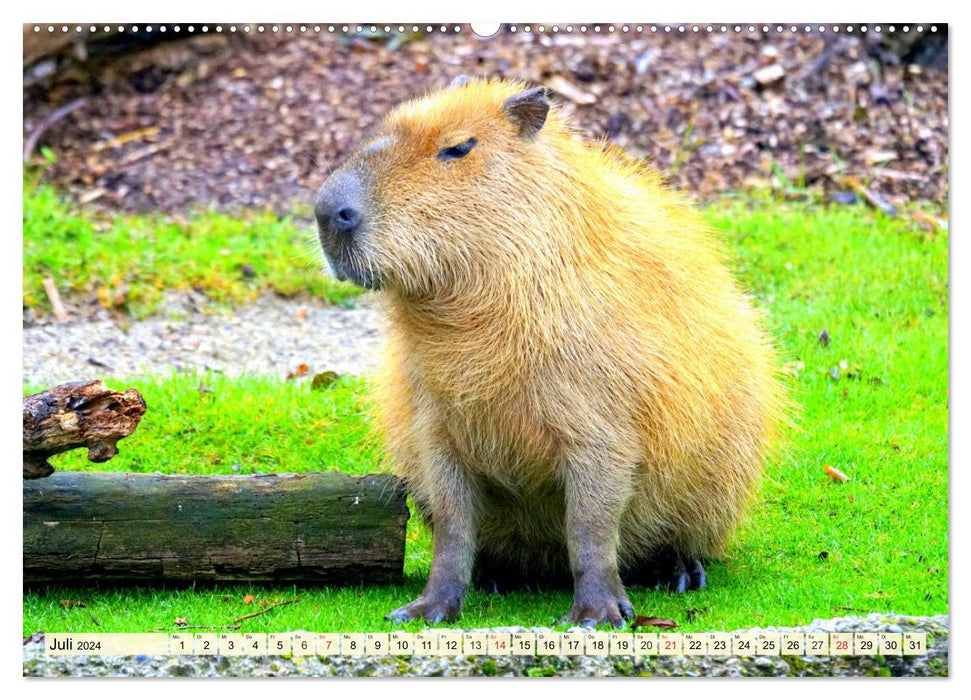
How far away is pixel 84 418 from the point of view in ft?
15.1

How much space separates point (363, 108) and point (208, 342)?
5.43 feet

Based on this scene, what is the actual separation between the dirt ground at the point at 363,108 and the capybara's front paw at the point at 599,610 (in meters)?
3.24

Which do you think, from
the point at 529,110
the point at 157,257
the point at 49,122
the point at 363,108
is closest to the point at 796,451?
the point at 529,110

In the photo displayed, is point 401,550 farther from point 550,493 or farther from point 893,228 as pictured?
point 893,228

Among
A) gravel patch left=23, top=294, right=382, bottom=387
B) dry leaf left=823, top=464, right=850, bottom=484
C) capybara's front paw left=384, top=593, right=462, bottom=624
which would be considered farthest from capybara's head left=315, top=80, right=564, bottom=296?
gravel patch left=23, top=294, right=382, bottom=387

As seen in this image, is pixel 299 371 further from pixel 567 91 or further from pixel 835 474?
pixel 835 474

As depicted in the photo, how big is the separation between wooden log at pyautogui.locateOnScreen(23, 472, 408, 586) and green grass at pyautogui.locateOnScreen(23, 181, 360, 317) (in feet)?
9.37

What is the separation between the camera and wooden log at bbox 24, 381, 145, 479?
458cm

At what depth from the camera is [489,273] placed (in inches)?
178

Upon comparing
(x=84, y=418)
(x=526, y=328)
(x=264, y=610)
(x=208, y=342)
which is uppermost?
(x=526, y=328)

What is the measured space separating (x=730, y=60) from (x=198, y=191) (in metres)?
3.09

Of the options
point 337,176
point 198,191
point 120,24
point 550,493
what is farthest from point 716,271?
point 198,191

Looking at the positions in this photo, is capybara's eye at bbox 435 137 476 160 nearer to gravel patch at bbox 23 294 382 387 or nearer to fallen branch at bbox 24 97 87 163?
gravel patch at bbox 23 294 382 387

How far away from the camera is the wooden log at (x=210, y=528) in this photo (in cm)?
489
